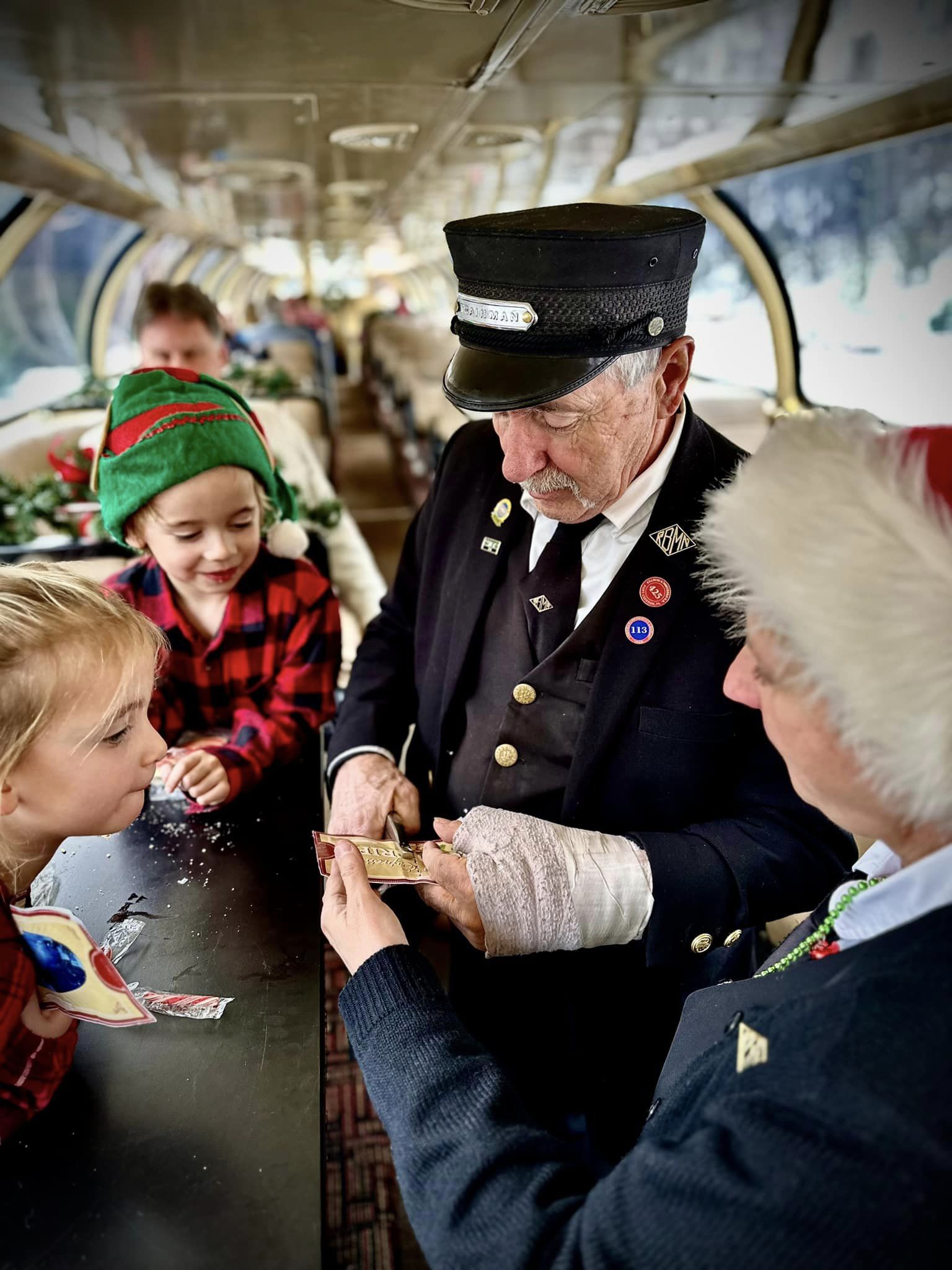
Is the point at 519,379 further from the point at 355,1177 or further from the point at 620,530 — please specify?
the point at 355,1177

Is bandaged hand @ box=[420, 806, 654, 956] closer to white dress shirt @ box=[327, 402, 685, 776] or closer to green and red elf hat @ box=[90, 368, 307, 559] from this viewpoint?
white dress shirt @ box=[327, 402, 685, 776]

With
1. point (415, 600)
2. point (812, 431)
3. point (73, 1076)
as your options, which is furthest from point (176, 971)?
point (812, 431)

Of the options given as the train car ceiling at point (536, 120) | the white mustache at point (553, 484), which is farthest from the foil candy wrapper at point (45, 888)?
the train car ceiling at point (536, 120)

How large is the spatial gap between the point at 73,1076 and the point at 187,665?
1.13 m

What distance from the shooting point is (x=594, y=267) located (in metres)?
1.41

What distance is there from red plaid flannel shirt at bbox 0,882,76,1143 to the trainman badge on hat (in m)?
1.05

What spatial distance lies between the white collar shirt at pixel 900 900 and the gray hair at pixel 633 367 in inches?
36.3

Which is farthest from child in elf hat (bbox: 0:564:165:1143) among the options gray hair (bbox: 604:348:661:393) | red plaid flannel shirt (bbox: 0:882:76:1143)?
gray hair (bbox: 604:348:661:393)

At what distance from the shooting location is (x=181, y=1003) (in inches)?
50.1

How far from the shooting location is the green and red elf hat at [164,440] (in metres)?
1.96

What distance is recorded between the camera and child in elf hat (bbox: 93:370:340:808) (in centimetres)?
197

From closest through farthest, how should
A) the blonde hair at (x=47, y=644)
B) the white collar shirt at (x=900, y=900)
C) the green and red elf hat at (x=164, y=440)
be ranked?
the white collar shirt at (x=900, y=900) < the blonde hair at (x=47, y=644) < the green and red elf hat at (x=164, y=440)

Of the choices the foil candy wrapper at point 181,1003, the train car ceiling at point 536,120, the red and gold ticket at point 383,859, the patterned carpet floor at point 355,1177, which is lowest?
the patterned carpet floor at point 355,1177

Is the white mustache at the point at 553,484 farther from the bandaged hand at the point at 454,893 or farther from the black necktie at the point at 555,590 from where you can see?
the bandaged hand at the point at 454,893
